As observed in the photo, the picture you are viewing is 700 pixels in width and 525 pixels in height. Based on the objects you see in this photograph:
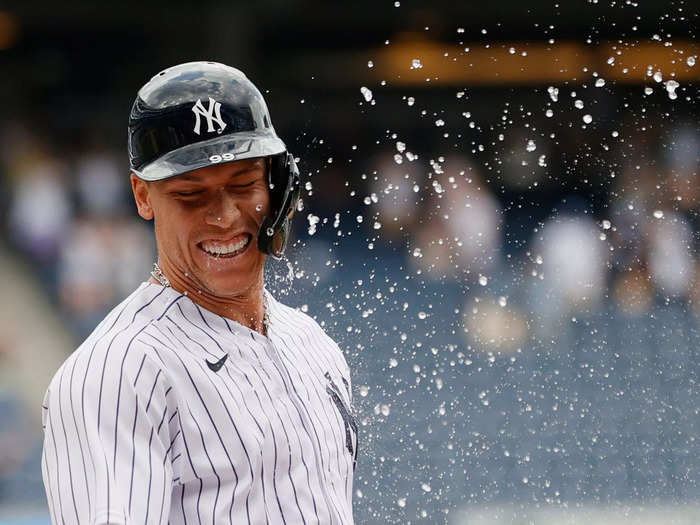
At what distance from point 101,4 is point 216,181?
756cm

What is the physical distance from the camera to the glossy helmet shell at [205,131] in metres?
1.63

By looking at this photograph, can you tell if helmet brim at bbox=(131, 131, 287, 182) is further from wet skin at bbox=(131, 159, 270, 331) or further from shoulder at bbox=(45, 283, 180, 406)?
shoulder at bbox=(45, 283, 180, 406)

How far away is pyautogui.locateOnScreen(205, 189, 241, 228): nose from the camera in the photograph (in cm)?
167

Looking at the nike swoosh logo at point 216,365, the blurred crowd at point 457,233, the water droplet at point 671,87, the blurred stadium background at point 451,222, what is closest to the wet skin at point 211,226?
the nike swoosh logo at point 216,365

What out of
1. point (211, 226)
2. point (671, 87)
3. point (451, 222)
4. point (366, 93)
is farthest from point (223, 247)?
point (671, 87)

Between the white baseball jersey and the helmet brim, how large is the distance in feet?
0.61

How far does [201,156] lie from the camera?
1.61m

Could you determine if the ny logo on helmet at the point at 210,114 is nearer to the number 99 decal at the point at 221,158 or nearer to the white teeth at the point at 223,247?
the number 99 decal at the point at 221,158

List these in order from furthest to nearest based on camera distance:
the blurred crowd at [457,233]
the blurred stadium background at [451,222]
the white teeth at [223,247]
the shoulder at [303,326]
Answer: the blurred crowd at [457,233]
the blurred stadium background at [451,222]
the shoulder at [303,326]
the white teeth at [223,247]

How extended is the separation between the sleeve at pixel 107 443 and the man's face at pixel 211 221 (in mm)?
255

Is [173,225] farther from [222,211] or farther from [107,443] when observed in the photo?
[107,443]

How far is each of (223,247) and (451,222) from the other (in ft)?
19.1

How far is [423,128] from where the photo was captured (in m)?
8.68

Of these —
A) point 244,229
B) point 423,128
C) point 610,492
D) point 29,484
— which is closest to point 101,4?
point 423,128
